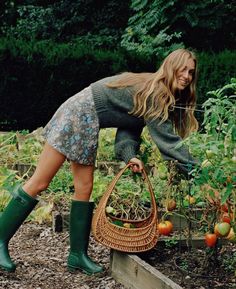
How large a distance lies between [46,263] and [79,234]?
0.34m

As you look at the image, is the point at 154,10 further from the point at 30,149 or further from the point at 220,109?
the point at 220,109

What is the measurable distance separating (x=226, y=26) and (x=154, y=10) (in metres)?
1.68

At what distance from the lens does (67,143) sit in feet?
14.9

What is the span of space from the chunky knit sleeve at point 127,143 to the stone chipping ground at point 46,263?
0.71 meters

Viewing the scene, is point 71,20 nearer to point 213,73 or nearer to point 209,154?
point 213,73

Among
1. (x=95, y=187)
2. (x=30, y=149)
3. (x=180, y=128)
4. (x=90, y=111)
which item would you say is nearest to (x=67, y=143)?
(x=90, y=111)

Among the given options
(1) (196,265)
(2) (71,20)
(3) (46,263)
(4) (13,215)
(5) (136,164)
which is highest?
(2) (71,20)

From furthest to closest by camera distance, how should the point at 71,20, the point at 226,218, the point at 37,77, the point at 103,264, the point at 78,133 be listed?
1. the point at 71,20
2. the point at 37,77
3. the point at 103,264
4. the point at 78,133
5. the point at 226,218

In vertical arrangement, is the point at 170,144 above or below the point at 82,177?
above

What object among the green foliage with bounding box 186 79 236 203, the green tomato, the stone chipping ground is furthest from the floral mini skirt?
the green tomato

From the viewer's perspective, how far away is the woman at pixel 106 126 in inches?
172

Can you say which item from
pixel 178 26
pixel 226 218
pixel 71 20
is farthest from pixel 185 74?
pixel 71 20

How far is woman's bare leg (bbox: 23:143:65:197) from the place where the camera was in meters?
4.60

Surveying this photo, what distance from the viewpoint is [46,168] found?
15.1ft
